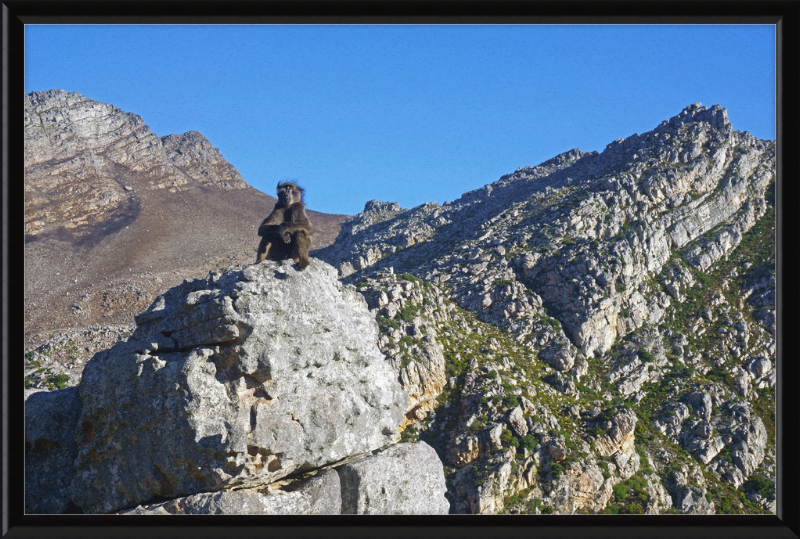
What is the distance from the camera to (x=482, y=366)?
5069cm

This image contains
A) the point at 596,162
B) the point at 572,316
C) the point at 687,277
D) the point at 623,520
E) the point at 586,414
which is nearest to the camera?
the point at 623,520

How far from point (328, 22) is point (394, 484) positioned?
7.56 m

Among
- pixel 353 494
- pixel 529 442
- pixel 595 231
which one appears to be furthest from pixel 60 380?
pixel 595 231

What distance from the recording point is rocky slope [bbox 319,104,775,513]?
146 ft

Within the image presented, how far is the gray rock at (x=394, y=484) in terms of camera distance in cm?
1091

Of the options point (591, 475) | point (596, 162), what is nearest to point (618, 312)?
point (591, 475)

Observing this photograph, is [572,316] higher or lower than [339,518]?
higher

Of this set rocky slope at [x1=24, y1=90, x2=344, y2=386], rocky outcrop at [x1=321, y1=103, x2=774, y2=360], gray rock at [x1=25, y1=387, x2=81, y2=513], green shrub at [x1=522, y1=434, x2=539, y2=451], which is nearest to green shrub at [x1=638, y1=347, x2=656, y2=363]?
rocky outcrop at [x1=321, y1=103, x2=774, y2=360]

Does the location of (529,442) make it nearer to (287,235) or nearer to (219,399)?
(287,235)

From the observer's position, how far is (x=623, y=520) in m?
7.65

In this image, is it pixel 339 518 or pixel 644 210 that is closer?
pixel 339 518

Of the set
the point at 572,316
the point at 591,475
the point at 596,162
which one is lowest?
the point at 591,475
